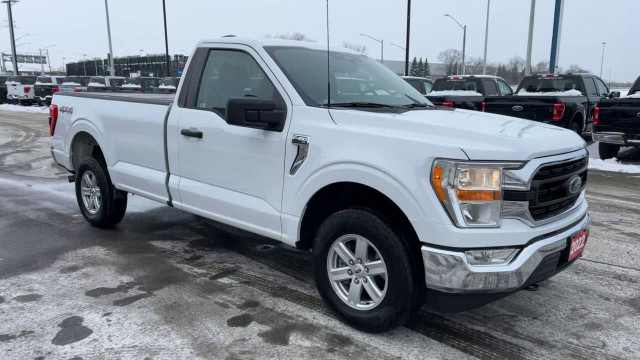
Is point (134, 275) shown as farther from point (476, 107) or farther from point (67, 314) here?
point (476, 107)

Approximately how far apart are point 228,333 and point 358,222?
3.76 ft

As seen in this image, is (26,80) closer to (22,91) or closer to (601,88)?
(22,91)

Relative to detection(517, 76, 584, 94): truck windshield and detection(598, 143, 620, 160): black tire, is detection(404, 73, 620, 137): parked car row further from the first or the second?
detection(598, 143, 620, 160): black tire

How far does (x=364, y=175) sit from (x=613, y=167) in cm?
894

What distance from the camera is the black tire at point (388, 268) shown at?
3.09 meters

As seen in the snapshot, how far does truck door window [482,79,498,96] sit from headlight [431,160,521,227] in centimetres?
1308

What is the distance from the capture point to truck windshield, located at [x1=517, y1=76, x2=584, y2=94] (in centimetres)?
1308

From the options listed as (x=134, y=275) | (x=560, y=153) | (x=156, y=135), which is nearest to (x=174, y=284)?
(x=134, y=275)

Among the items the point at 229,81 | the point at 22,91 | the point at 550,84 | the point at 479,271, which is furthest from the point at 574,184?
the point at 22,91

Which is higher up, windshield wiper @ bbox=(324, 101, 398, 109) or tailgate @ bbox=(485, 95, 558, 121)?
windshield wiper @ bbox=(324, 101, 398, 109)

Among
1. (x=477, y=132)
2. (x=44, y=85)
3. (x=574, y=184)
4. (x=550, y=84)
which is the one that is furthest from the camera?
(x=44, y=85)

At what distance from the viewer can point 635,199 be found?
7.45m

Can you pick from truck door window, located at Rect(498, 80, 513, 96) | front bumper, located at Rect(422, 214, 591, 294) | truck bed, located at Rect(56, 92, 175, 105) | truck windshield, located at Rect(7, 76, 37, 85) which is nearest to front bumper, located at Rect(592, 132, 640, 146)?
truck door window, located at Rect(498, 80, 513, 96)

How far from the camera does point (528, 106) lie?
11.1 m
